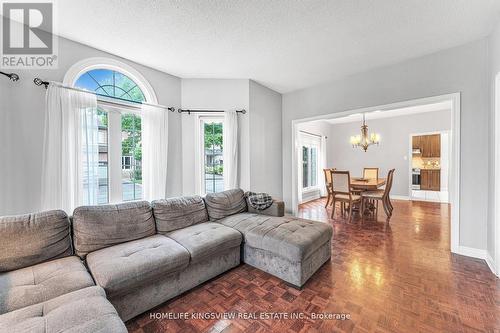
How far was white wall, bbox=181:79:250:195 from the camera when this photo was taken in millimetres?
3420

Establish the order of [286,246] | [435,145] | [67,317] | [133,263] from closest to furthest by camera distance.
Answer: [67,317]
[133,263]
[286,246]
[435,145]

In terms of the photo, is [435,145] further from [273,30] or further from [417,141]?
[273,30]

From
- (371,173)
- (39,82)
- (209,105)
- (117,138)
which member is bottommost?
(371,173)

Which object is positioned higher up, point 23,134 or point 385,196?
point 23,134

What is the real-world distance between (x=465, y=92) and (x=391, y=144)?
13.2ft

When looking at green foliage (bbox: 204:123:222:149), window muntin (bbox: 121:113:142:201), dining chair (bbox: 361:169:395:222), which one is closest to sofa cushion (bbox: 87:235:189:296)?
window muntin (bbox: 121:113:142:201)

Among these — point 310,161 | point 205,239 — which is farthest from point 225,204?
point 310,161

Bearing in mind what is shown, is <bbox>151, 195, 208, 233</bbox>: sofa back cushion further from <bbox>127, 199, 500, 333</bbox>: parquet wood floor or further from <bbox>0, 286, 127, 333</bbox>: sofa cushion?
<bbox>0, 286, 127, 333</bbox>: sofa cushion

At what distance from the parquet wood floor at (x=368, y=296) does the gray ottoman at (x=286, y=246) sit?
101mm

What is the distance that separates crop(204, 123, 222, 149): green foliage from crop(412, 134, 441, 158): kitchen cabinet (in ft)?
25.6

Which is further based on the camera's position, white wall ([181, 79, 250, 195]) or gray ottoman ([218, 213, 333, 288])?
white wall ([181, 79, 250, 195])

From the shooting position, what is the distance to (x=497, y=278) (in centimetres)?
201

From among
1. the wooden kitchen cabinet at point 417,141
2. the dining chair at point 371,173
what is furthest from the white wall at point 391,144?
the wooden kitchen cabinet at point 417,141

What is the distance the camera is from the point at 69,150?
2.21m
